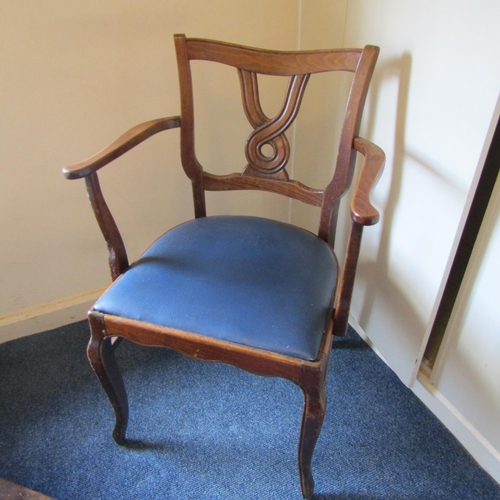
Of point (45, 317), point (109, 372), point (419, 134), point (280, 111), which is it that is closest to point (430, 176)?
point (419, 134)

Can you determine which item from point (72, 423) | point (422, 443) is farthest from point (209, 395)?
point (422, 443)

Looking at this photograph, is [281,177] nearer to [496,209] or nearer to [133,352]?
[496,209]

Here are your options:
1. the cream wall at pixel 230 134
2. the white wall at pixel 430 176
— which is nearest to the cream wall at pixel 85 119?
the cream wall at pixel 230 134

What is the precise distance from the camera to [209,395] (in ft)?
3.88

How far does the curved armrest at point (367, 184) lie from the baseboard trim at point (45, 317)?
1041 millimetres

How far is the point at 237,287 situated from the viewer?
2.73 feet

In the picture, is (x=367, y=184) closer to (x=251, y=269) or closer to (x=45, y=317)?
(x=251, y=269)

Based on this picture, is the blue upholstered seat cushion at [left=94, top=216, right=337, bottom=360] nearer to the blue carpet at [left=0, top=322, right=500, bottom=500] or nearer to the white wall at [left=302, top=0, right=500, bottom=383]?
the white wall at [left=302, top=0, right=500, bottom=383]

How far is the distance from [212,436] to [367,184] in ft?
2.54

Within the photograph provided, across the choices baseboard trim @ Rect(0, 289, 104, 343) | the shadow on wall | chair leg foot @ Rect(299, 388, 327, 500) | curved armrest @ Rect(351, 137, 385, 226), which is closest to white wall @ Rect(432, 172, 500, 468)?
the shadow on wall

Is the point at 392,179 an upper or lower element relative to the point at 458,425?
upper

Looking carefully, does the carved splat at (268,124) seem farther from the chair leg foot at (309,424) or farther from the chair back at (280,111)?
the chair leg foot at (309,424)

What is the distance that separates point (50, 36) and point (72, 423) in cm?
102

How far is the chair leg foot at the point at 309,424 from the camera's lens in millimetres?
751
